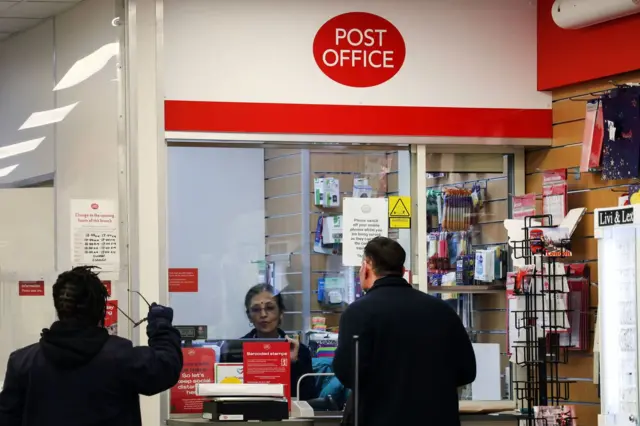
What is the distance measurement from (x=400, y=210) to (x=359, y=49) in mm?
924

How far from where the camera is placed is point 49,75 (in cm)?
559

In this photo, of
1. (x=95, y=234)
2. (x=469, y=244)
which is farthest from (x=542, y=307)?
(x=95, y=234)

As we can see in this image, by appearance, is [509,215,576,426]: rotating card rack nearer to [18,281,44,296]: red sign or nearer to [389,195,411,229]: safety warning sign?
[389,195,411,229]: safety warning sign

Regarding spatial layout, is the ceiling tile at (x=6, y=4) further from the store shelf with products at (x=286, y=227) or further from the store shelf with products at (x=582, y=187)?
the store shelf with products at (x=582, y=187)

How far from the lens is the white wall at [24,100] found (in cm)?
549

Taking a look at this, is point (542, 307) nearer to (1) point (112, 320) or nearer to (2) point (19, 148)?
(1) point (112, 320)

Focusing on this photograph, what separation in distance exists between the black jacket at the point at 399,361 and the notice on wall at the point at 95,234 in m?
1.40

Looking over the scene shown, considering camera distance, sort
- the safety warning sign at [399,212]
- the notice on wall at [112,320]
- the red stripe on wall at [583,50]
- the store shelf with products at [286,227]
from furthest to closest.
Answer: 1. the safety warning sign at [399,212]
2. the store shelf with products at [286,227]
3. the red stripe on wall at [583,50]
4. the notice on wall at [112,320]

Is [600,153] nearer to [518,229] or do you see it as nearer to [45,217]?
[518,229]

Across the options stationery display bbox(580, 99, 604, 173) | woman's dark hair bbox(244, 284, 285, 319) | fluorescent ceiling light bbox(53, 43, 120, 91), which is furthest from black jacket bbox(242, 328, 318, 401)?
stationery display bbox(580, 99, 604, 173)

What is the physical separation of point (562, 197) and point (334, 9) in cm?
163

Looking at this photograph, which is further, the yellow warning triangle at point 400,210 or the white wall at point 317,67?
the yellow warning triangle at point 400,210

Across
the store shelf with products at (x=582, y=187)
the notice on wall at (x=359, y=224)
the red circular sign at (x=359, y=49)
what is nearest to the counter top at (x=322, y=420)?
the store shelf with products at (x=582, y=187)

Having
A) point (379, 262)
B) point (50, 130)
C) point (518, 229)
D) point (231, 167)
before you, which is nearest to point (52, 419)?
point (379, 262)
